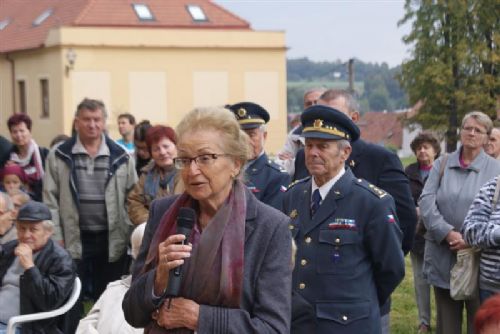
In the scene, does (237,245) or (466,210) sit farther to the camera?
(466,210)

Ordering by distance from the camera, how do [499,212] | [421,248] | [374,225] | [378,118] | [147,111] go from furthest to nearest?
[378,118] < [147,111] < [421,248] < [499,212] < [374,225]

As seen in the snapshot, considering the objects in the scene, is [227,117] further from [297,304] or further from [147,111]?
[147,111]

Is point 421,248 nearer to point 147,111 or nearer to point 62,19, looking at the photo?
point 147,111

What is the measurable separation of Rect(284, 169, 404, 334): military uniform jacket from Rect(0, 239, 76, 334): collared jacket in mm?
2134

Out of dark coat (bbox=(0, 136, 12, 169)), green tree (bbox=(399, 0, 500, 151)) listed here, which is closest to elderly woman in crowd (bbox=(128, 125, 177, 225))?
dark coat (bbox=(0, 136, 12, 169))

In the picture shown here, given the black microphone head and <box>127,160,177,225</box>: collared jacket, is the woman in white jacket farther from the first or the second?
<box>127,160,177,225</box>: collared jacket

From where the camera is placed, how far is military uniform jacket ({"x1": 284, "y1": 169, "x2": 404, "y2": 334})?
469cm

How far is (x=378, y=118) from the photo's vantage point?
3615 inches

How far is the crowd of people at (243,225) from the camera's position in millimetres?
3258

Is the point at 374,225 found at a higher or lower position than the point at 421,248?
higher

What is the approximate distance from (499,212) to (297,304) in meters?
2.09

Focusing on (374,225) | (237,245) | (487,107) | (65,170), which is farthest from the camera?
(487,107)

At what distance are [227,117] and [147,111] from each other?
37.2 meters

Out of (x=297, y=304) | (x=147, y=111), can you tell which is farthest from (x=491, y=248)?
(x=147, y=111)
